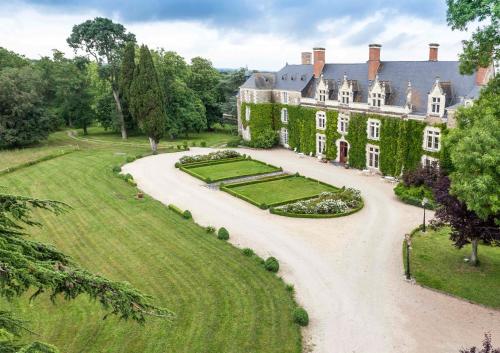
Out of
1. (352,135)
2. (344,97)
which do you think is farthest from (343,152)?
(344,97)

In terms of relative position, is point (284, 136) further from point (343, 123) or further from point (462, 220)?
point (462, 220)

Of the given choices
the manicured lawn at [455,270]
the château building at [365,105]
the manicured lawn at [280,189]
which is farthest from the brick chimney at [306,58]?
the manicured lawn at [455,270]

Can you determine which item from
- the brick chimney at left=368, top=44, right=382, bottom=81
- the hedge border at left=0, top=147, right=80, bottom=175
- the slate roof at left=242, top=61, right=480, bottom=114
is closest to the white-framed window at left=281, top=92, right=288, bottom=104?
the slate roof at left=242, top=61, right=480, bottom=114

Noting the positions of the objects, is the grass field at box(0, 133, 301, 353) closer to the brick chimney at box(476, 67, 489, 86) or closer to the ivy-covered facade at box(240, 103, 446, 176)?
the ivy-covered facade at box(240, 103, 446, 176)

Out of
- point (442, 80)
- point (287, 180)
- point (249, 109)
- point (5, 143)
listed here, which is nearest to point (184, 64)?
point (249, 109)

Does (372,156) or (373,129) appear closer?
(373,129)

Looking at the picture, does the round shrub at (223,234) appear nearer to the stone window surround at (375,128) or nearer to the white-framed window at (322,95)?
the stone window surround at (375,128)
